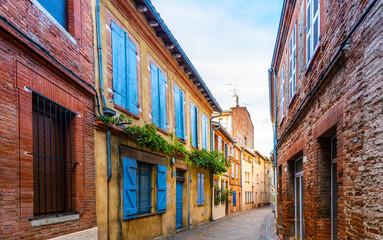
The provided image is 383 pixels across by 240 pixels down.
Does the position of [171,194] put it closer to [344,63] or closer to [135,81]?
[135,81]

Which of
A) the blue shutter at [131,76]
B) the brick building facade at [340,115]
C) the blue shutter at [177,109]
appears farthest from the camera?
the blue shutter at [177,109]

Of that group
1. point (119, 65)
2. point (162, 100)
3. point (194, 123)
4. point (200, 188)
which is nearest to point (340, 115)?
point (119, 65)

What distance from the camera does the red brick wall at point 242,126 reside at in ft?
106

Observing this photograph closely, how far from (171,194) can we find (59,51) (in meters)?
7.81

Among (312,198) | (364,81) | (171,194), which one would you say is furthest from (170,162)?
(364,81)

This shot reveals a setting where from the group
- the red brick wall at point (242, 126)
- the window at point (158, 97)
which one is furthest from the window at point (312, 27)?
the red brick wall at point (242, 126)

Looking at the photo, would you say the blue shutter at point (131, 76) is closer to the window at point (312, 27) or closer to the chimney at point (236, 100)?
the window at point (312, 27)

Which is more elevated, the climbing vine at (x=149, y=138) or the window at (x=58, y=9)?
the window at (x=58, y=9)

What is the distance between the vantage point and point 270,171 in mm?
55594

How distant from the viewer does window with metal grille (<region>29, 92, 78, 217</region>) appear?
18.0ft

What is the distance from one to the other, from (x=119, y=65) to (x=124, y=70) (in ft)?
0.95

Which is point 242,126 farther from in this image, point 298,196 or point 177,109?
point 298,196

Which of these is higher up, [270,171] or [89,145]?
[89,145]

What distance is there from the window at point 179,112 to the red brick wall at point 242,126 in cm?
1747
